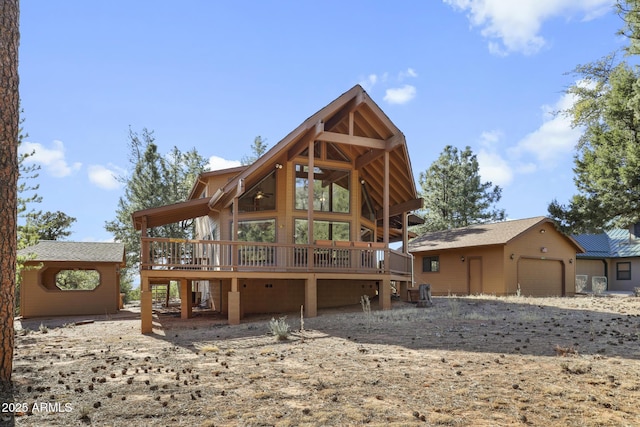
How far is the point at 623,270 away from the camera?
33062 mm

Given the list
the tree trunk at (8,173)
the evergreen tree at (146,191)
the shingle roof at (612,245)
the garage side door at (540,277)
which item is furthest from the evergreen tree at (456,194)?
the tree trunk at (8,173)

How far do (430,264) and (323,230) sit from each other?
495 inches

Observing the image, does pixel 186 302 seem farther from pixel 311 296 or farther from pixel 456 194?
pixel 456 194

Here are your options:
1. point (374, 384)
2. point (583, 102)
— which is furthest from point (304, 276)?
point (583, 102)

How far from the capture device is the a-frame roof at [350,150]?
14266mm

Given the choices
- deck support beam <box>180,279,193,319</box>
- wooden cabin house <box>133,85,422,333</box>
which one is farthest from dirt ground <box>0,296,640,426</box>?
deck support beam <box>180,279,193,319</box>

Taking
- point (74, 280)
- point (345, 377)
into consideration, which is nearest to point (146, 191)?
point (74, 280)

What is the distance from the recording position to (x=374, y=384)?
602 centimetres

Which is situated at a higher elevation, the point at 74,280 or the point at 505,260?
the point at 505,260

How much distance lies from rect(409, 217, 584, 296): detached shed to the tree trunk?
20.2 metres

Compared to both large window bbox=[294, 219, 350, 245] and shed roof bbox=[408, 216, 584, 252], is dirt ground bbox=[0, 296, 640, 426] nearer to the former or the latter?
large window bbox=[294, 219, 350, 245]

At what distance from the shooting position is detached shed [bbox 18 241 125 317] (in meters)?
20.2

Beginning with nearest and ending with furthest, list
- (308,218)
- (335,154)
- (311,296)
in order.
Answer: (311,296)
(308,218)
(335,154)

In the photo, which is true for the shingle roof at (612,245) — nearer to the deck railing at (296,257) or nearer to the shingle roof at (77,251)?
the deck railing at (296,257)
